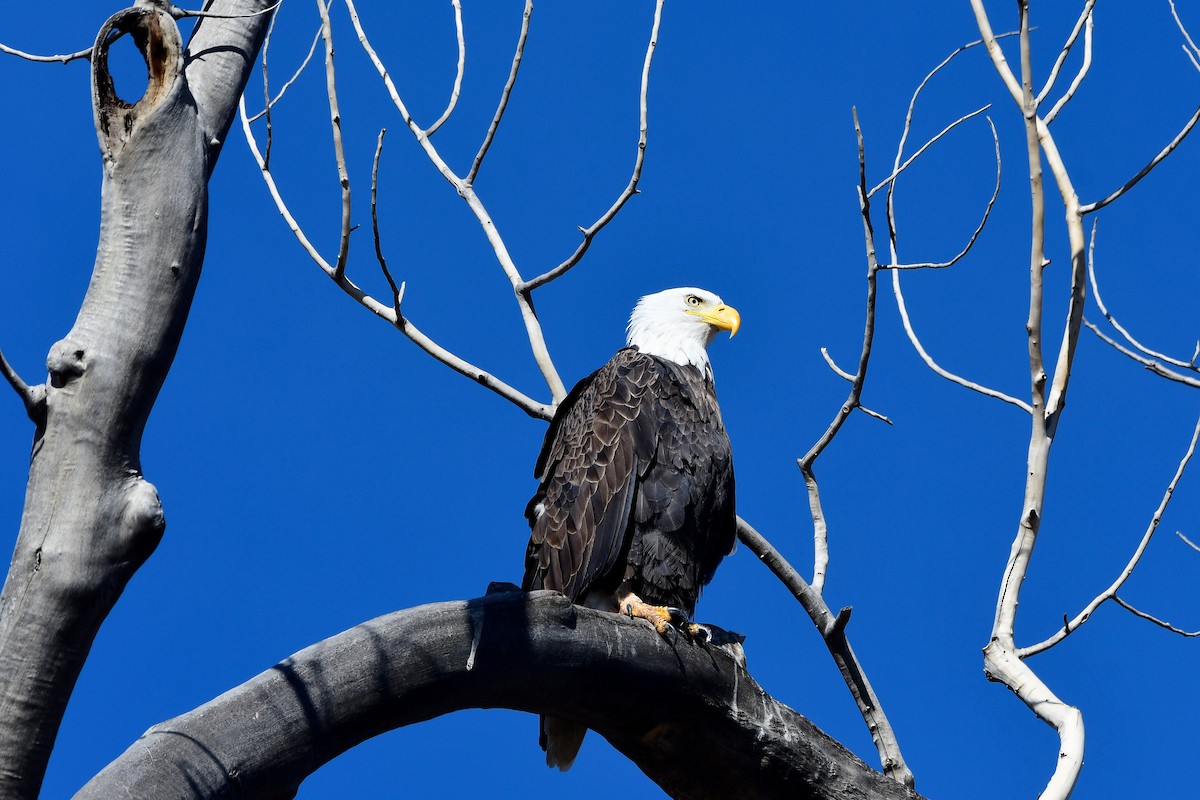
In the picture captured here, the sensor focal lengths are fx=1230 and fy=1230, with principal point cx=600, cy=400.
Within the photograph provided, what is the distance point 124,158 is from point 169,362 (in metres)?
0.44

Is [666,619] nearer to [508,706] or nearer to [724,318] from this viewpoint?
[508,706]

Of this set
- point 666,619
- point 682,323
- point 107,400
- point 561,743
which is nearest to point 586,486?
point 666,619

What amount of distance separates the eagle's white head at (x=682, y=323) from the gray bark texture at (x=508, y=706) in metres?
2.21

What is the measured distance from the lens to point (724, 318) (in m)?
5.84

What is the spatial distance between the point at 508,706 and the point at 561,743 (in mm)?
1349

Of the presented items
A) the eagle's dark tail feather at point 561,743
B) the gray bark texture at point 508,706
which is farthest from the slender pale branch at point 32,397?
the eagle's dark tail feather at point 561,743

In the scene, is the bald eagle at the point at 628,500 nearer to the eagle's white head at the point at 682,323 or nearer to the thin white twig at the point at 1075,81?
the eagle's white head at the point at 682,323

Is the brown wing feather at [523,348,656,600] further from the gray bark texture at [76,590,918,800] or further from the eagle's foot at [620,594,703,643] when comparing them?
the gray bark texture at [76,590,918,800]

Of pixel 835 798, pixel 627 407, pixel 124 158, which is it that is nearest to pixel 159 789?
pixel 124 158

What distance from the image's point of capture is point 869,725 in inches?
162

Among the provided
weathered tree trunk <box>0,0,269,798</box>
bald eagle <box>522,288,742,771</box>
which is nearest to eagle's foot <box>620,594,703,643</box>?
bald eagle <box>522,288,742,771</box>

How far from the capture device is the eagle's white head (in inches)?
223

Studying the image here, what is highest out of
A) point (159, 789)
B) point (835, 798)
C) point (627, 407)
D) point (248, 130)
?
point (248, 130)

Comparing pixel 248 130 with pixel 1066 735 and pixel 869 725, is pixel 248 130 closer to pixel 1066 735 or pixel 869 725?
pixel 869 725
